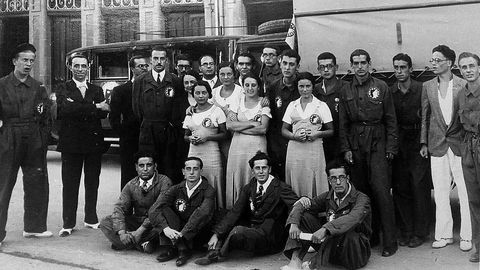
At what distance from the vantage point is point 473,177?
13.8 feet

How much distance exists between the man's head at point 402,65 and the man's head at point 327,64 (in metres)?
0.53

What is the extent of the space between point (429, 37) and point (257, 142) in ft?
6.10

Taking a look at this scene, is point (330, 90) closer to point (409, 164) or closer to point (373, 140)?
point (373, 140)

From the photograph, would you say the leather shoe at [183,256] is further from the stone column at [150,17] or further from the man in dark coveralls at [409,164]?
the stone column at [150,17]

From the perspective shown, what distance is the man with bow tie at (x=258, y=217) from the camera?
4.27 meters

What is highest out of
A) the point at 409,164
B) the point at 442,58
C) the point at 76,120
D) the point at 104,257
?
the point at 442,58

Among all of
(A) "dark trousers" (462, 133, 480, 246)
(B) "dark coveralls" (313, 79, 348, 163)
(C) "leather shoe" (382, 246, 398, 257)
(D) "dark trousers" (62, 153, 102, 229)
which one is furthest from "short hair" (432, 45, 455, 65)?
(D) "dark trousers" (62, 153, 102, 229)

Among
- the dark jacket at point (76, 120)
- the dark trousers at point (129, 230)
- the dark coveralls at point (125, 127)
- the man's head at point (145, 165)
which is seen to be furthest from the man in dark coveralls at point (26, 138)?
the man's head at point (145, 165)

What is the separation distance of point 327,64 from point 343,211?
4.56 feet

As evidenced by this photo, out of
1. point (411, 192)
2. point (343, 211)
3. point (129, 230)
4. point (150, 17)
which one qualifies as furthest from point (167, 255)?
point (150, 17)

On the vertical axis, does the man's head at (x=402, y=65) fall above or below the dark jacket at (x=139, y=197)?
above

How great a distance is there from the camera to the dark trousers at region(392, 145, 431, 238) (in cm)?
473

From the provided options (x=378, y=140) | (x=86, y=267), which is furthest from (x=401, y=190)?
(x=86, y=267)

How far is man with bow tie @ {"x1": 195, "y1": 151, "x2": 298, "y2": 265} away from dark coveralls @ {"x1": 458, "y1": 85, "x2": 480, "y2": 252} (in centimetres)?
137
